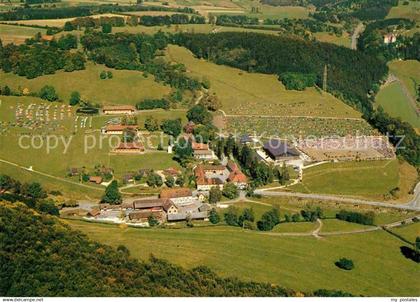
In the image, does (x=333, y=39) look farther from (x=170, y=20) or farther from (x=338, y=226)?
(x=338, y=226)

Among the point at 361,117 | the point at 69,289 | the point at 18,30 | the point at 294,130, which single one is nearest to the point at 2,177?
the point at 69,289

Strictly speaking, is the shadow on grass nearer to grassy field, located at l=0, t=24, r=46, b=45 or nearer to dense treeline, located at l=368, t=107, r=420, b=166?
dense treeline, located at l=368, t=107, r=420, b=166

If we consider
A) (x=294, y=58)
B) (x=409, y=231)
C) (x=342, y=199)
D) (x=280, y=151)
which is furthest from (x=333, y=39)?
(x=409, y=231)

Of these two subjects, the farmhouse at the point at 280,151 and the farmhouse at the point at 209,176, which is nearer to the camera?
the farmhouse at the point at 209,176

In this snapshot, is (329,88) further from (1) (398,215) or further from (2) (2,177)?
(2) (2,177)

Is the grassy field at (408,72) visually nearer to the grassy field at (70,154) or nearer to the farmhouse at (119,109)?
the farmhouse at (119,109)

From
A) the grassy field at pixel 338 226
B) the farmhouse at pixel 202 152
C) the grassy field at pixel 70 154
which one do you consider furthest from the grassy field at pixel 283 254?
the farmhouse at pixel 202 152
